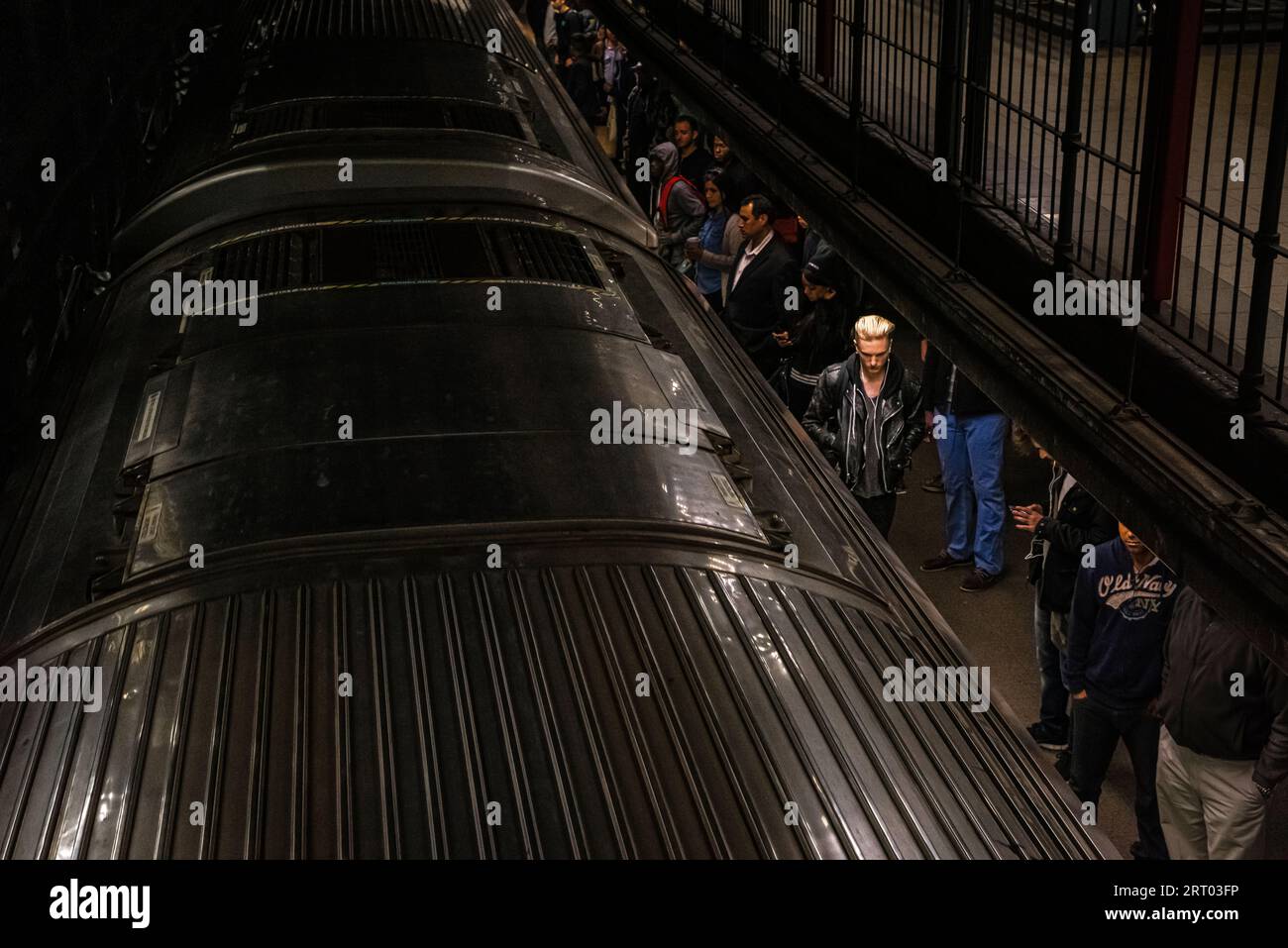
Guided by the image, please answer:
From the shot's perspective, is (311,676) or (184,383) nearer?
(311,676)

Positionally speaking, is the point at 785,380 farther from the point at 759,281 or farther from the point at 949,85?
the point at 949,85

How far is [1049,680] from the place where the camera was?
5.32m

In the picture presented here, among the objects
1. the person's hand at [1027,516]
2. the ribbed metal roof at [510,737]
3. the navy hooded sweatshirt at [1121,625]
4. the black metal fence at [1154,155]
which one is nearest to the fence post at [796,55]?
the black metal fence at [1154,155]

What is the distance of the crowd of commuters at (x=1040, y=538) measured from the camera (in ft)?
13.6

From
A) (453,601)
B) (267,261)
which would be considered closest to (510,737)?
(453,601)

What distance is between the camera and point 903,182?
202 inches

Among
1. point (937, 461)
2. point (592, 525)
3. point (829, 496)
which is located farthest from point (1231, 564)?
point (937, 461)

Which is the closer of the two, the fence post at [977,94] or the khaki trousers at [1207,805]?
the khaki trousers at [1207,805]

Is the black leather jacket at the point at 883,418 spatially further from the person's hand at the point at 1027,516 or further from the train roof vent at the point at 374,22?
the train roof vent at the point at 374,22

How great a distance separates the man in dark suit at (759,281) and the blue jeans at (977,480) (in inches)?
52.6

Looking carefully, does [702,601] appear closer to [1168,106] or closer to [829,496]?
[829,496]

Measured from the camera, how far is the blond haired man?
6.04 meters

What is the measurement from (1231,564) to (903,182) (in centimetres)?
263
